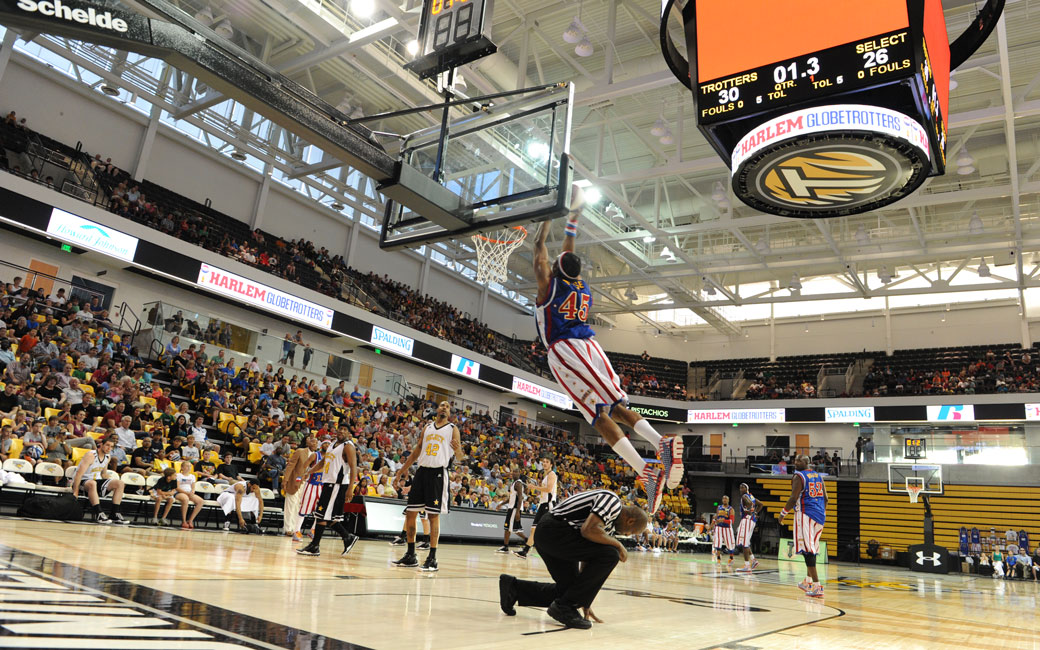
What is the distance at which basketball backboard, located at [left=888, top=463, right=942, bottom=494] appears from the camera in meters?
24.4

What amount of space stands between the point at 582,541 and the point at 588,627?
0.53 m

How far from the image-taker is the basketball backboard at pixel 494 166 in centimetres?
792

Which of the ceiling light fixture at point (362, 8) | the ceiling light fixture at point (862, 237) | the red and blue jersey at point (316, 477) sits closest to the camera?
the red and blue jersey at point (316, 477)

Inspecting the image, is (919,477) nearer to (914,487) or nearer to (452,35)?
(914,487)

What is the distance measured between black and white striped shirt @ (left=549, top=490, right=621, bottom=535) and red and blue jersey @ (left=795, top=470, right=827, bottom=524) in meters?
5.94

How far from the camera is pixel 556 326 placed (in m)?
5.12

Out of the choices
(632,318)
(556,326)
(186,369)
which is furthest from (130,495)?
(632,318)

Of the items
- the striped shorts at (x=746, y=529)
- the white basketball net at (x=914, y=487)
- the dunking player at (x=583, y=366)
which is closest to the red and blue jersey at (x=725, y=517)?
the striped shorts at (x=746, y=529)

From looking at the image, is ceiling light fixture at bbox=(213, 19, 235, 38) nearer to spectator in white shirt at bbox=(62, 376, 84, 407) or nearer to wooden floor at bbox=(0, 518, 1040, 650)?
spectator in white shirt at bbox=(62, 376, 84, 407)

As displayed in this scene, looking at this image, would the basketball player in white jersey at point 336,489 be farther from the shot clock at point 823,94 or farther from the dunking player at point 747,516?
the dunking player at point 747,516

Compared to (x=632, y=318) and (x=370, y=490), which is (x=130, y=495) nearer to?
(x=370, y=490)

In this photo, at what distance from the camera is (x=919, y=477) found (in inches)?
972

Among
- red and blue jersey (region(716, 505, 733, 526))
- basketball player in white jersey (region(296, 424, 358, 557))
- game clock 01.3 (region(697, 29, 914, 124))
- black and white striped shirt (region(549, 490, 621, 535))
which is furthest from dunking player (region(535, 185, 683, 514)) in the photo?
red and blue jersey (region(716, 505, 733, 526))

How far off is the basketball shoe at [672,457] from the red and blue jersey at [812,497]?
5.26m
